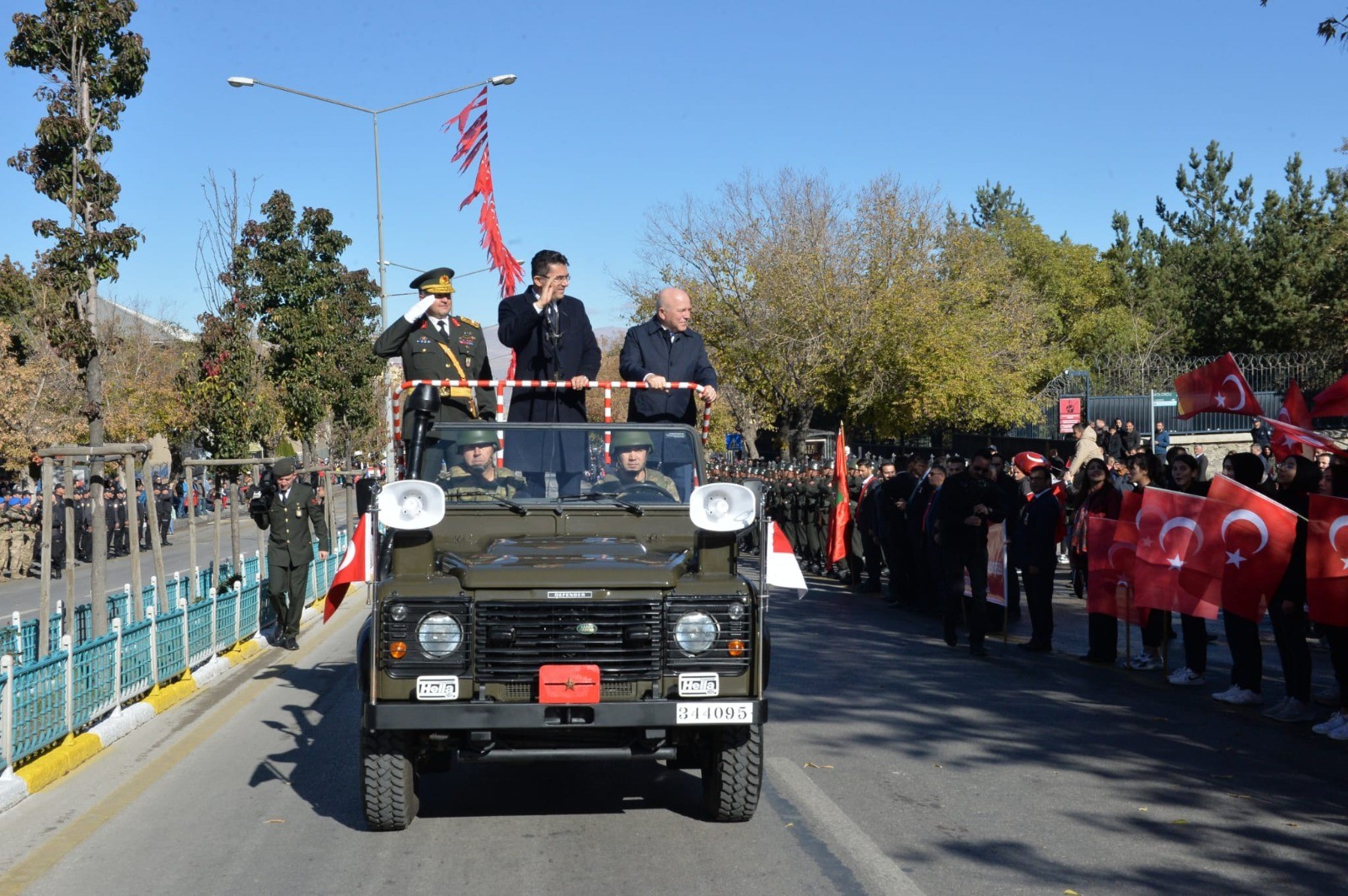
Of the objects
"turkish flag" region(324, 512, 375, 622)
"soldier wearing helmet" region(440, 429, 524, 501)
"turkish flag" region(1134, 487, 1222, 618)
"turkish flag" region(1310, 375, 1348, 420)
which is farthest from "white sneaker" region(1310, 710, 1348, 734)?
"turkish flag" region(324, 512, 375, 622)

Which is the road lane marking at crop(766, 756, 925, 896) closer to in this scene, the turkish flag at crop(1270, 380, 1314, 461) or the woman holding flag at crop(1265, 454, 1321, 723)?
the woman holding flag at crop(1265, 454, 1321, 723)

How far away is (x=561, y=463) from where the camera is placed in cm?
788

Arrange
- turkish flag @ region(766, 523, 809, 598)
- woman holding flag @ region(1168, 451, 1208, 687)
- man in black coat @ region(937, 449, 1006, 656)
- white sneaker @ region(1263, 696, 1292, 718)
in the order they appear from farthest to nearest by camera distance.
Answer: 1. man in black coat @ region(937, 449, 1006, 656)
2. woman holding flag @ region(1168, 451, 1208, 687)
3. white sneaker @ region(1263, 696, 1292, 718)
4. turkish flag @ region(766, 523, 809, 598)

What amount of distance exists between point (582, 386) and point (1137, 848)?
13.8 feet

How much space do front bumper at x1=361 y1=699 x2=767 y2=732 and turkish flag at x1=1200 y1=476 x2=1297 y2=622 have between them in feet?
19.2

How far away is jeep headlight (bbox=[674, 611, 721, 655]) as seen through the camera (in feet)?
21.3

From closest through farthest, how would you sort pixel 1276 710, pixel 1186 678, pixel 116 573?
1. pixel 1276 710
2. pixel 1186 678
3. pixel 116 573

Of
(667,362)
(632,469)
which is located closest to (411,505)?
(632,469)

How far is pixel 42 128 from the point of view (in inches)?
558

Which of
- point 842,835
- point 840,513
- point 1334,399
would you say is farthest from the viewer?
point 840,513

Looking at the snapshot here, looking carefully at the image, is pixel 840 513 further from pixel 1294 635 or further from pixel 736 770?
pixel 736 770

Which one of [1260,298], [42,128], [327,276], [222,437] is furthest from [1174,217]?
[42,128]

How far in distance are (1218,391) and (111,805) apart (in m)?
9.85

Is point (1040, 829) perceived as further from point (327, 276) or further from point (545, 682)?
point (327, 276)
